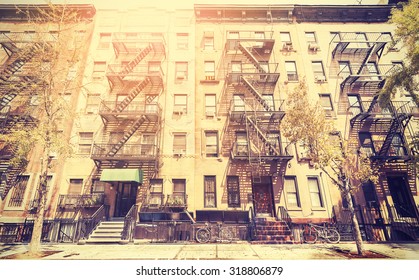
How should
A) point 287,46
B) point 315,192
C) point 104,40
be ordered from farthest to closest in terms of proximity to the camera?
point 104,40 → point 287,46 → point 315,192

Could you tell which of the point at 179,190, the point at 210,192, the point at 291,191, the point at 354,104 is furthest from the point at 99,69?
the point at 354,104

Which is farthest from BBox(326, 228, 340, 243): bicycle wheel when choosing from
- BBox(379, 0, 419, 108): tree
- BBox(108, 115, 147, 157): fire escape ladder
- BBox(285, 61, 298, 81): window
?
BBox(108, 115, 147, 157): fire escape ladder

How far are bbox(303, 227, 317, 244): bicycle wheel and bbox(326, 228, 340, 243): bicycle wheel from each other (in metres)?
0.58

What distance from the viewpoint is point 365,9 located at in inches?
661

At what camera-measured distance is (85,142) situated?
546 inches

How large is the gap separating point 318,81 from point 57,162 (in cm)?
1928

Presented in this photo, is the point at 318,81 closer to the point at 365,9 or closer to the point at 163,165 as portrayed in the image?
the point at 365,9

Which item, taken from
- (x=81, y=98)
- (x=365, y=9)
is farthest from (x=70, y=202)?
(x=365, y=9)

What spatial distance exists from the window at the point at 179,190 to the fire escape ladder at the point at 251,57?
9.82 meters

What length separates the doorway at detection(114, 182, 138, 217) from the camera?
12.7m

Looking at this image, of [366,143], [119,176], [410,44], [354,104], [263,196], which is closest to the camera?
[410,44]

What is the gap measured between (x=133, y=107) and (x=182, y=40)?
7303mm

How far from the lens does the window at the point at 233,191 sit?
42.1 ft

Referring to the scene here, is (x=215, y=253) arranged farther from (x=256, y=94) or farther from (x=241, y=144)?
(x=256, y=94)
